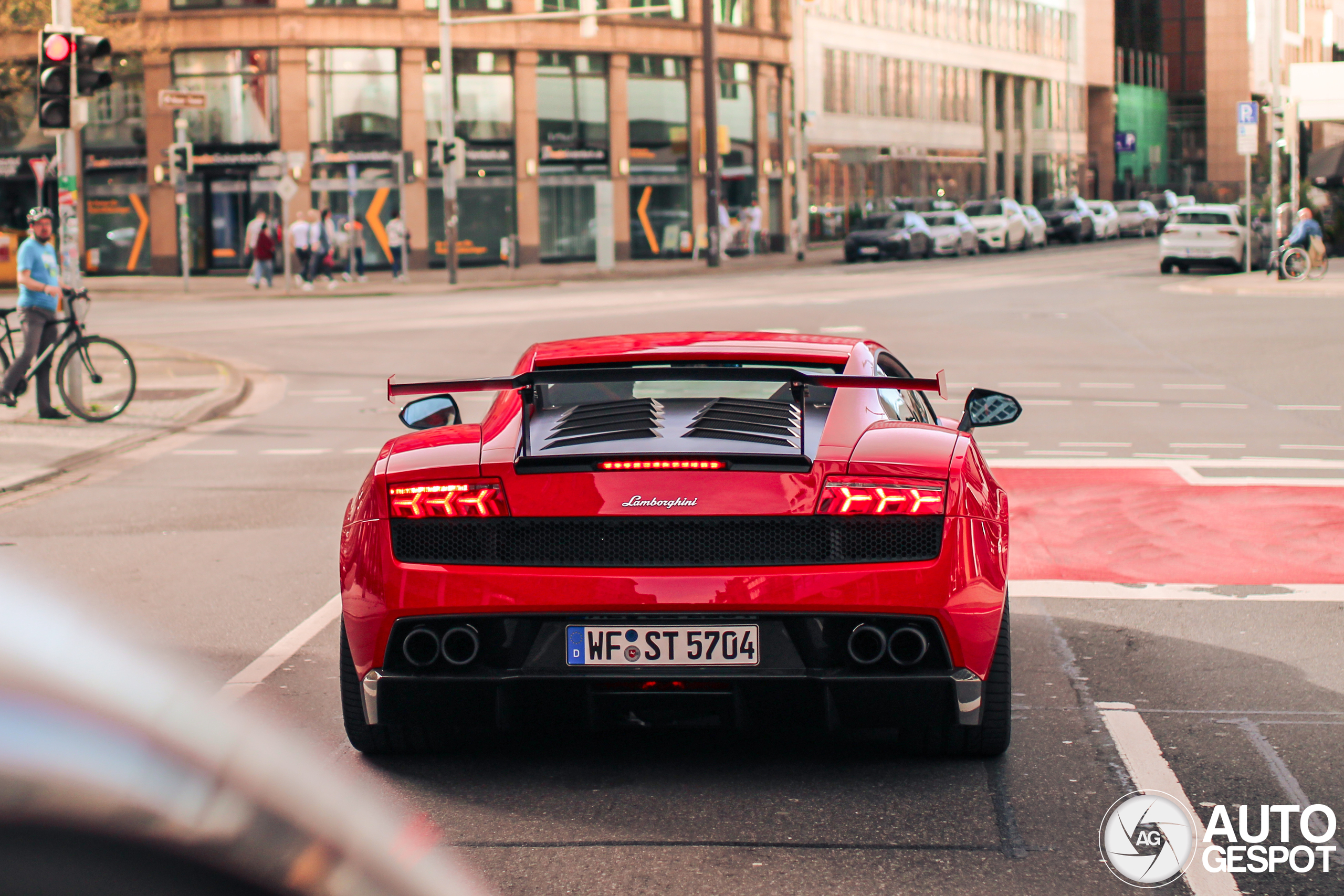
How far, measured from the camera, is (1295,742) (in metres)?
5.11

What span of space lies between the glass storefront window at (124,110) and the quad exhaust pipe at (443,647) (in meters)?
47.8

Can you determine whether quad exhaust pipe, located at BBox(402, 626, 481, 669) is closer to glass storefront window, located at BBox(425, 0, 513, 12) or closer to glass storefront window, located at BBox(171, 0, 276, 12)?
glass storefront window, located at BBox(171, 0, 276, 12)

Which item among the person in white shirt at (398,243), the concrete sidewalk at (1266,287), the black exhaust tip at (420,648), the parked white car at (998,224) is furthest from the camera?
the parked white car at (998,224)

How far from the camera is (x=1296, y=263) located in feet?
116

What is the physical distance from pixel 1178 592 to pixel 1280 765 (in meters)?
2.81

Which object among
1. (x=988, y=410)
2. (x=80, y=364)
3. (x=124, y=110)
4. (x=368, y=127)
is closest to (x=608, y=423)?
(x=988, y=410)

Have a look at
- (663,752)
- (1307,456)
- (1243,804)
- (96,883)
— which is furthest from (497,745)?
(1307,456)

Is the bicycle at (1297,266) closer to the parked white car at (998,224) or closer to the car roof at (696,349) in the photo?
the parked white car at (998,224)

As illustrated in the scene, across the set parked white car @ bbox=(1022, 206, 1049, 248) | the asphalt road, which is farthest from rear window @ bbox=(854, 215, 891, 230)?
the asphalt road

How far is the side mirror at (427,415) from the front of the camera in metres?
6.03

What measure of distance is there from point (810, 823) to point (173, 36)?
4818cm

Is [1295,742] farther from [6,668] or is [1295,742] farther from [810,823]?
[6,668]

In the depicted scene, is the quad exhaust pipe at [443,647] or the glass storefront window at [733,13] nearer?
the quad exhaust pipe at [443,647]

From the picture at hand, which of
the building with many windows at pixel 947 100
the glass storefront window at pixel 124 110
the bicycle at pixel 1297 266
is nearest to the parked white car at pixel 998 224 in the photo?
the building with many windows at pixel 947 100
